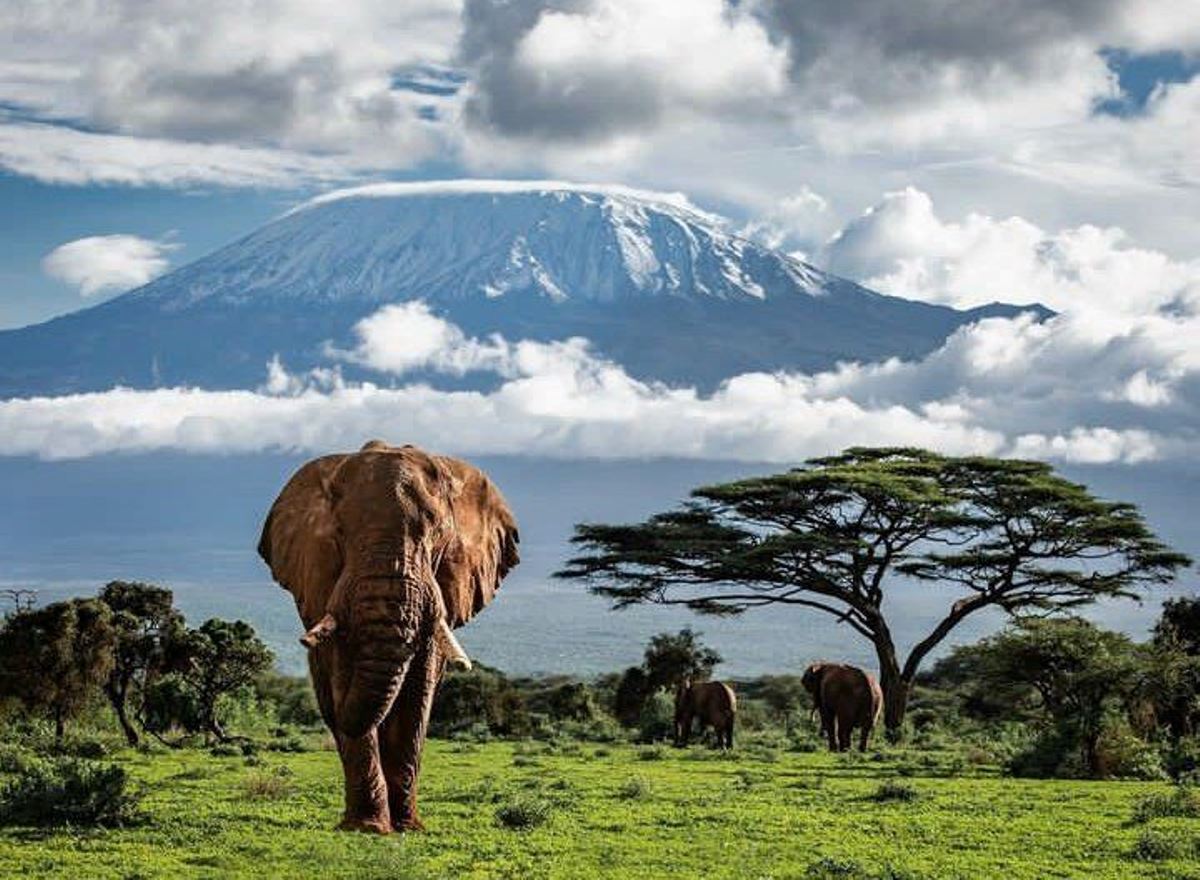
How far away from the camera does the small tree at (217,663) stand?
3250cm

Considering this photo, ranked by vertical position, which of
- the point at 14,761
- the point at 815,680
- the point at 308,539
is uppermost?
the point at 308,539

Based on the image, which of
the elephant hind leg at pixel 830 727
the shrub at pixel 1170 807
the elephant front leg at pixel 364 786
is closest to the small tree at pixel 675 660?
the elephant hind leg at pixel 830 727

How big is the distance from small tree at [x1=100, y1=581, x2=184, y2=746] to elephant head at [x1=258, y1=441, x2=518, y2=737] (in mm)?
16493

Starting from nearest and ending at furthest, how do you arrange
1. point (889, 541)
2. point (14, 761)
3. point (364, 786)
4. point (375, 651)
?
point (375, 651), point (364, 786), point (14, 761), point (889, 541)

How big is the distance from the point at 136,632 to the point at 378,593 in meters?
19.7

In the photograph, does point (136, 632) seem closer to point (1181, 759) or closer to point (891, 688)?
point (891, 688)

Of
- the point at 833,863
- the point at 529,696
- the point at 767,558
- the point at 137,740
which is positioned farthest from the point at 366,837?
the point at 529,696

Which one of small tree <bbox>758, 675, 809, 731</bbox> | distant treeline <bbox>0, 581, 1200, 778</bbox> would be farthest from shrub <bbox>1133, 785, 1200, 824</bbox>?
small tree <bbox>758, 675, 809, 731</bbox>

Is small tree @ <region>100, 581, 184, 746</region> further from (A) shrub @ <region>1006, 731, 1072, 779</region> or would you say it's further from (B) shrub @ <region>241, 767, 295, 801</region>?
(A) shrub @ <region>1006, 731, 1072, 779</region>

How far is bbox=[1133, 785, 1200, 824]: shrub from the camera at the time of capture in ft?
59.0

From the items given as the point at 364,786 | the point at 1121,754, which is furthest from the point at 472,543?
the point at 1121,754

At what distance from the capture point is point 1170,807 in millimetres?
18281

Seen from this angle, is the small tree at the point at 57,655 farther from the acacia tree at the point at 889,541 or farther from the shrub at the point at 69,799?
the acacia tree at the point at 889,541

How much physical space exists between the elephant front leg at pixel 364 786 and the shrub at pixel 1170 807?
28.4ft
